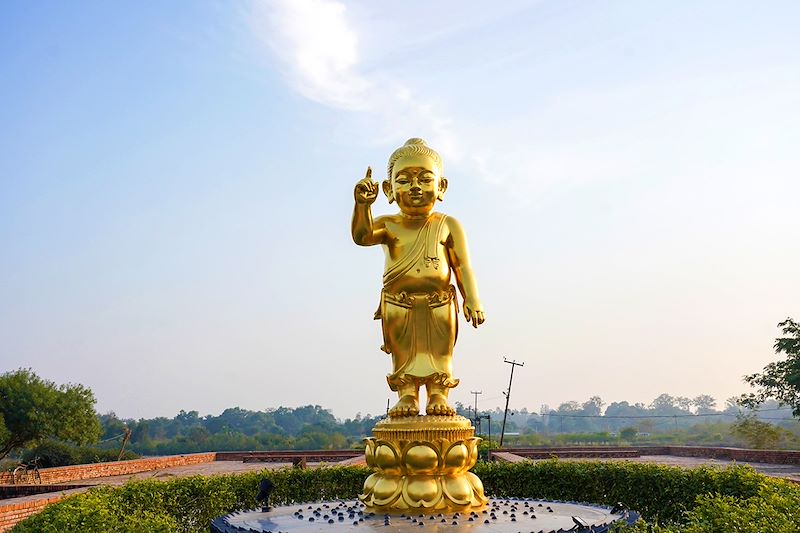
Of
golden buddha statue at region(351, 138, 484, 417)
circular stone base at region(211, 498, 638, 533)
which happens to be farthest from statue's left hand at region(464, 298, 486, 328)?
circular stone base at region(211, 498, 638, 533)

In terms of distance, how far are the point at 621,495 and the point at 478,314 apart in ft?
10.0

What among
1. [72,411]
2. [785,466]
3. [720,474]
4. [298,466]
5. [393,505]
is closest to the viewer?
[393,505]

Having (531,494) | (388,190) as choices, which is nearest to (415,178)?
(388,190)

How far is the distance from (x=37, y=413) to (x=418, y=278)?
16620mm

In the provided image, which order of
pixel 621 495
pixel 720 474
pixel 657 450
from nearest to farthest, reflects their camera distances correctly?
pixel 720 474 < pixel 621 495 < pixel 657 450

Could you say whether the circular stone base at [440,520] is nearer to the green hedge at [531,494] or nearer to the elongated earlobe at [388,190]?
the green hedge at [531,494]

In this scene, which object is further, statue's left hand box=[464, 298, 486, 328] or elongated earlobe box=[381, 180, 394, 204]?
elongated earlobe box=[381, 180, 394, 204]

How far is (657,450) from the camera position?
2173 cm

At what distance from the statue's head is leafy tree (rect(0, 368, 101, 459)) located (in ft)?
53.8

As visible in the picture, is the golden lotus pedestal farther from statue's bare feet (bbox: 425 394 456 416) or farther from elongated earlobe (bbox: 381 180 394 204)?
elongated earlobe (bbox: 381 180 394 204)

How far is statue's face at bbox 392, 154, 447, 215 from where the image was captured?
19.9 ft

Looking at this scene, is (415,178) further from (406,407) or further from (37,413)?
(37,413)

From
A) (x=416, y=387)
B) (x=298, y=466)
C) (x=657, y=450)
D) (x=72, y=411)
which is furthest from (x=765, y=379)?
(x=72, y=411)

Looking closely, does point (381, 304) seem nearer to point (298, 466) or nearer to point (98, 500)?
point (98, 500)
